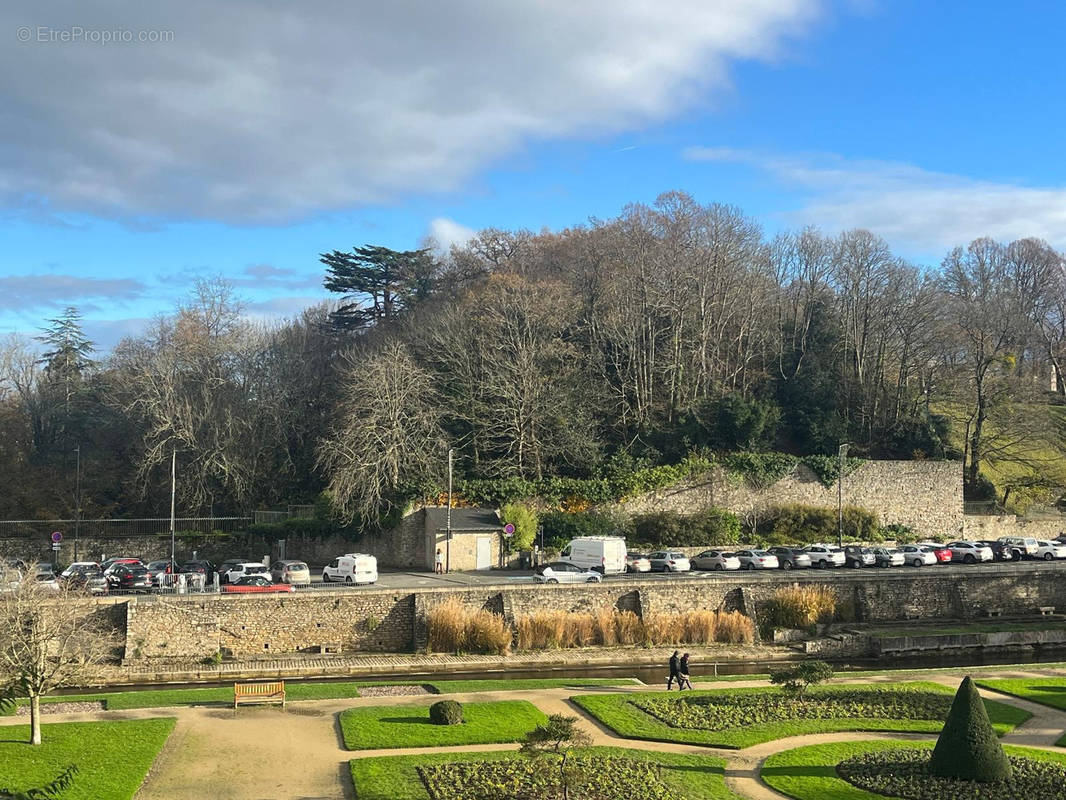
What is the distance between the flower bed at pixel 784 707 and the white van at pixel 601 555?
15.8 m

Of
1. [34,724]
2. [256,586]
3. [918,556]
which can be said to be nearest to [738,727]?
[34,724]

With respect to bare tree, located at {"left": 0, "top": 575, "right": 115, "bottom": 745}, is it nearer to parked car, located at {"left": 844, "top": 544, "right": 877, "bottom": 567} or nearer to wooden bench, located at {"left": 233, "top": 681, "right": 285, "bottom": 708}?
wooden bench, located at {"left": 233, "top": 681, "right": 285, "bottom": 708}

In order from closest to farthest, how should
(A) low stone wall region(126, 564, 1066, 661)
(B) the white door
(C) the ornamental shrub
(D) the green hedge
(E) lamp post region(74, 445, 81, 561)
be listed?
(C) the ornamental shrub
(A) low stone wall region(126, 564, 1066, 661)
(B) the white door
(E) lamp post region(74, 445, 81, 561)
(D) the green hedge

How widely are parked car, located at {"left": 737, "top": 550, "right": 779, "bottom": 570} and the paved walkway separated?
1742 cm

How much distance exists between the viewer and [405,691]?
2898 centimetres

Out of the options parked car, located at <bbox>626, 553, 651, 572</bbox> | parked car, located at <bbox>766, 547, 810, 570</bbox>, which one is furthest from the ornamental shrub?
parked car, located at <bbox>766, 547, 810, 570</bbox>

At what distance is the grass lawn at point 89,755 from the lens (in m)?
18.8

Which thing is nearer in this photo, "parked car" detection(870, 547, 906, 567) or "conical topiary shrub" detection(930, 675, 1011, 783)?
"conical topiary shrub" detection(930, 675, 1011, 783)

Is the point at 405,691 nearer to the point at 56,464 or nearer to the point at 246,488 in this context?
the point at 246,488

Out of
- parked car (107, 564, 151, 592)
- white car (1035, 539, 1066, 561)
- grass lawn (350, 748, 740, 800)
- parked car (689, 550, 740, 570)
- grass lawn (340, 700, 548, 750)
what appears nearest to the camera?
grass lawn (350, 748, 740, 800)

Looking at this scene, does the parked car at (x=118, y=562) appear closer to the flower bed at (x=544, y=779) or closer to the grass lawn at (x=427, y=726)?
the grass lawn at (x=427, y=726)

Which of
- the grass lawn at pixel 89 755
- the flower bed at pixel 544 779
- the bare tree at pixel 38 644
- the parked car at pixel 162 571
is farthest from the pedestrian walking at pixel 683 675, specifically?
the parked car at pixel 162 571

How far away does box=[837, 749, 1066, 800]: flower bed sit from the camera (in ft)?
60.3

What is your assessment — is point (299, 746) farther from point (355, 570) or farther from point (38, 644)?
point (355, 570)
